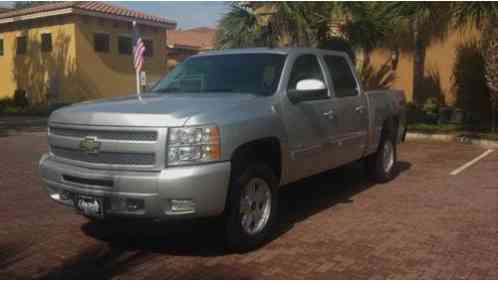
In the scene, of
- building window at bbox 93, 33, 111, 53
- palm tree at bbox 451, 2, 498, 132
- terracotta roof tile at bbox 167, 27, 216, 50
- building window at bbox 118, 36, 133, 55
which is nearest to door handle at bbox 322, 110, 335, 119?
palm tree at bbox 451, 2, 498, 132

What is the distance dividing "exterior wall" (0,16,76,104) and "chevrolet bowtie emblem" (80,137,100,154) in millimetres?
22602

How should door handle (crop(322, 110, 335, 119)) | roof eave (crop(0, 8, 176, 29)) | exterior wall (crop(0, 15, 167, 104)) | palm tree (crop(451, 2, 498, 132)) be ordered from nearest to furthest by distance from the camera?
1. door handle (crop(322, 110, 335, 119))
2. palm tree (crop(451, 2, 498, 132))
3. roof eave (crop(0, 8, 176, 29))
4. exterior wall (crop(0, 15, 167, 104))

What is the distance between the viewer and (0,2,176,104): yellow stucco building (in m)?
26.2

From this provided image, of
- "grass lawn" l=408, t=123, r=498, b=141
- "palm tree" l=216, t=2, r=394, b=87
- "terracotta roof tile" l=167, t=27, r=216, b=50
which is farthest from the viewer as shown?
"terracotta roof tile" l=167, t=27, r=216, b=50

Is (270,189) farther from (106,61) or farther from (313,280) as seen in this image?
(106,61)

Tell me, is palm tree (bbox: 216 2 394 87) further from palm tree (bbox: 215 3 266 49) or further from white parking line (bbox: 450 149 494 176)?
white parking line (bbox: 450 149 494 176)

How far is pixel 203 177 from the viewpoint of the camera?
14.4 ft

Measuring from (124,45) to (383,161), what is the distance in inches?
897

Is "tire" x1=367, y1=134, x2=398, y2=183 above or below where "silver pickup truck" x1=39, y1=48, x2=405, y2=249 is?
below

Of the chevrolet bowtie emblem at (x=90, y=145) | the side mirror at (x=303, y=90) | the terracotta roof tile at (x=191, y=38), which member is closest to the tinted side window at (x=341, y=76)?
the side mirror at (x=303, y=90)

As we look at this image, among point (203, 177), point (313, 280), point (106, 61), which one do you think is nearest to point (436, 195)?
point (313, 280)

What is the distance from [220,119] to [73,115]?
140cm

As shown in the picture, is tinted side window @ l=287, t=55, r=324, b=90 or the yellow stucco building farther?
the yellow stucco building

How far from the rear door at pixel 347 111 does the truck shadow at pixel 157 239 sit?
732mm
